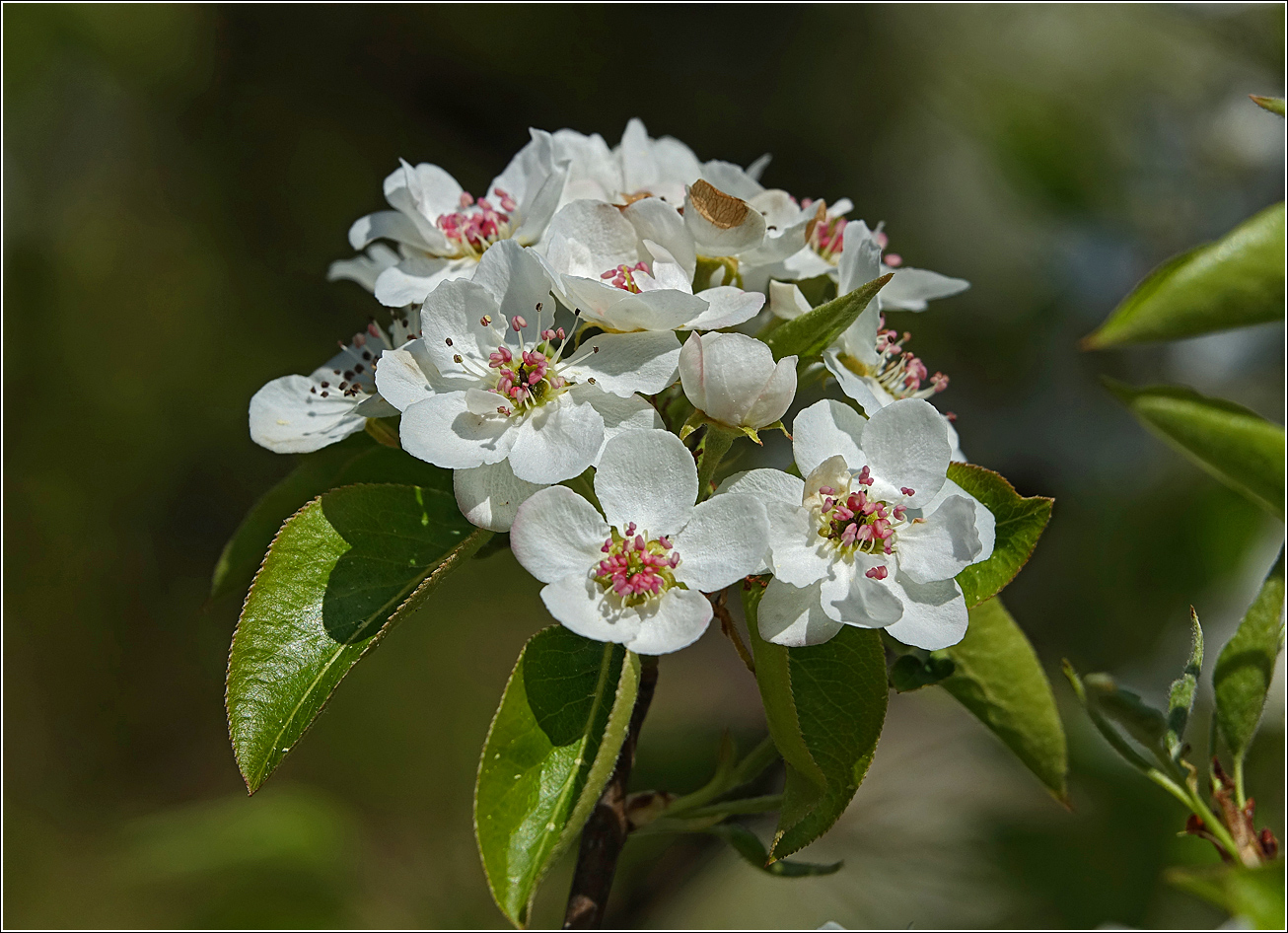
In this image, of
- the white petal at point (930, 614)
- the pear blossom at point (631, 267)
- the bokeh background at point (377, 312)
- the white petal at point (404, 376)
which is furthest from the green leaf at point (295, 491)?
the bokeh background at point (377, 312)

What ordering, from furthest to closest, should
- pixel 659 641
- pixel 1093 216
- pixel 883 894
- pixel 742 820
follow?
1. pixel 1093 216
2. pixel 883 894
3. pixel 742 820
4. pixel 659 641

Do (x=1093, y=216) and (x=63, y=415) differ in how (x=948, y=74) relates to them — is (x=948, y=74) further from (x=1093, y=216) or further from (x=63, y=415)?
(x=63, y=415)

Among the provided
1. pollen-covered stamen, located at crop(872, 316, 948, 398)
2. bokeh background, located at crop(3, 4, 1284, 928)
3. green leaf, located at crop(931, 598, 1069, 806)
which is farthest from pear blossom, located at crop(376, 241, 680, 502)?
bokeh background, located at crop(3, 4, 1284, 928)

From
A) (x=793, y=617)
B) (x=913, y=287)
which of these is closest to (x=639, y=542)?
(x=793, y=617)

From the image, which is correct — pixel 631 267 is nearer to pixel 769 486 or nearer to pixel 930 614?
pixel 769 486

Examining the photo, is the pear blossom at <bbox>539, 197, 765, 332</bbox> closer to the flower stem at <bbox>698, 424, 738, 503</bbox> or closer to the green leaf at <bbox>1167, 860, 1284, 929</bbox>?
the flower stem at <bbox>698, 424, 738, 503</bbox>

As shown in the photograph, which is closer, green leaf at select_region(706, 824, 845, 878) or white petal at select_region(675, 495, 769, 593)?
white petal at select_region(675, 495, 769, 593)

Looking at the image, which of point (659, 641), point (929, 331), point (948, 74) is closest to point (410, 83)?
point (948, 74)
